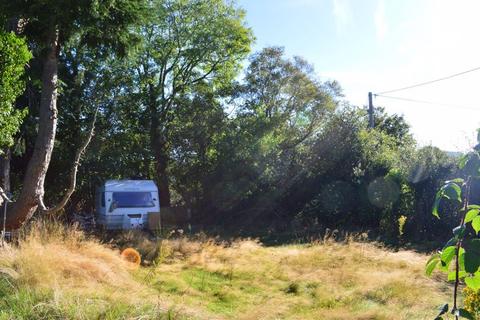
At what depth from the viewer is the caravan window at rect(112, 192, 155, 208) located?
1822cm

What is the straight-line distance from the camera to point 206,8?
23.5m

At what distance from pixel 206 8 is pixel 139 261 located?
16748mm

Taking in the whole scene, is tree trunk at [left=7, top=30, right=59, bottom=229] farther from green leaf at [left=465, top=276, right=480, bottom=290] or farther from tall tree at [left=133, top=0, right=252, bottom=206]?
tall tree at [left=133, top=0, right=252, bottom=206]

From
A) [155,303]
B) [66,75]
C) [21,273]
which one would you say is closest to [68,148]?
[66,75]

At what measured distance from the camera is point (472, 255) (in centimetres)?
192

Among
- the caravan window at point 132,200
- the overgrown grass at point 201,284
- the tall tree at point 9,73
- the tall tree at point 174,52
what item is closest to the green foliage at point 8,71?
the tall tree at point 9,73

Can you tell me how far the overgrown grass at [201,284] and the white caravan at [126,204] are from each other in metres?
6.54

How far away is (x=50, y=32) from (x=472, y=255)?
9192 mm

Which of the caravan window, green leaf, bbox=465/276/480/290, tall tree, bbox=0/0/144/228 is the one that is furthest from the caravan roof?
green leaf, bbox=465/276/480/290

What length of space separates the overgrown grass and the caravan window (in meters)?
6.92

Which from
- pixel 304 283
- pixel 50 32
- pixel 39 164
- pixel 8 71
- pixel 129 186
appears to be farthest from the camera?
pixel 129 186

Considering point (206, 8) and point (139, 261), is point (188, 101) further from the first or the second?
point (139, 261)

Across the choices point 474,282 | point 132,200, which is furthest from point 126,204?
point 474,282

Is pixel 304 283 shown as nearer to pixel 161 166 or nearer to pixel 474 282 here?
pixel 474 282
